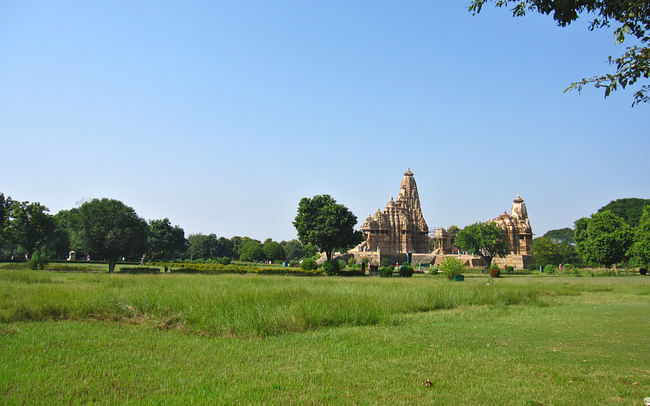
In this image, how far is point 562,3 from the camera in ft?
19.8

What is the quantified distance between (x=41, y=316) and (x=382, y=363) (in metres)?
8.12

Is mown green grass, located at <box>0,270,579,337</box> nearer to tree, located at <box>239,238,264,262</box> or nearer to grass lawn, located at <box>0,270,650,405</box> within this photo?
grass lawn, located at <box>0,270,650,405</box>

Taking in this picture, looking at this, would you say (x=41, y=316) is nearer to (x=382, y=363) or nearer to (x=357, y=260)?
(x=382, y=363)

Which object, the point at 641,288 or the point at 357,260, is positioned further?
the point at 357,260

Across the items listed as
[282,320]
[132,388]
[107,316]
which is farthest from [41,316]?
[132,388]

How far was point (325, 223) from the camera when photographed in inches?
2009

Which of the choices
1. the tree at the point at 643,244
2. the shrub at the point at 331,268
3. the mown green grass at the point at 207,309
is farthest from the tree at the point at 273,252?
the mown green grass at the point at 207,309

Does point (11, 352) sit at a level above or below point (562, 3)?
below

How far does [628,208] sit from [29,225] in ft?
307

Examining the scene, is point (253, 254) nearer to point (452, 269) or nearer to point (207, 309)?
point (452, 269)

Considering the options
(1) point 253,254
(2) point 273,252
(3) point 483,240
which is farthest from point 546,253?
(1) point 253,254

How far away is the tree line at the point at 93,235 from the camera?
114 feet

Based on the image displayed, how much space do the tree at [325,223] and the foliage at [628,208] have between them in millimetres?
55044

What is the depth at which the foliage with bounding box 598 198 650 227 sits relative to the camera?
81500mm
